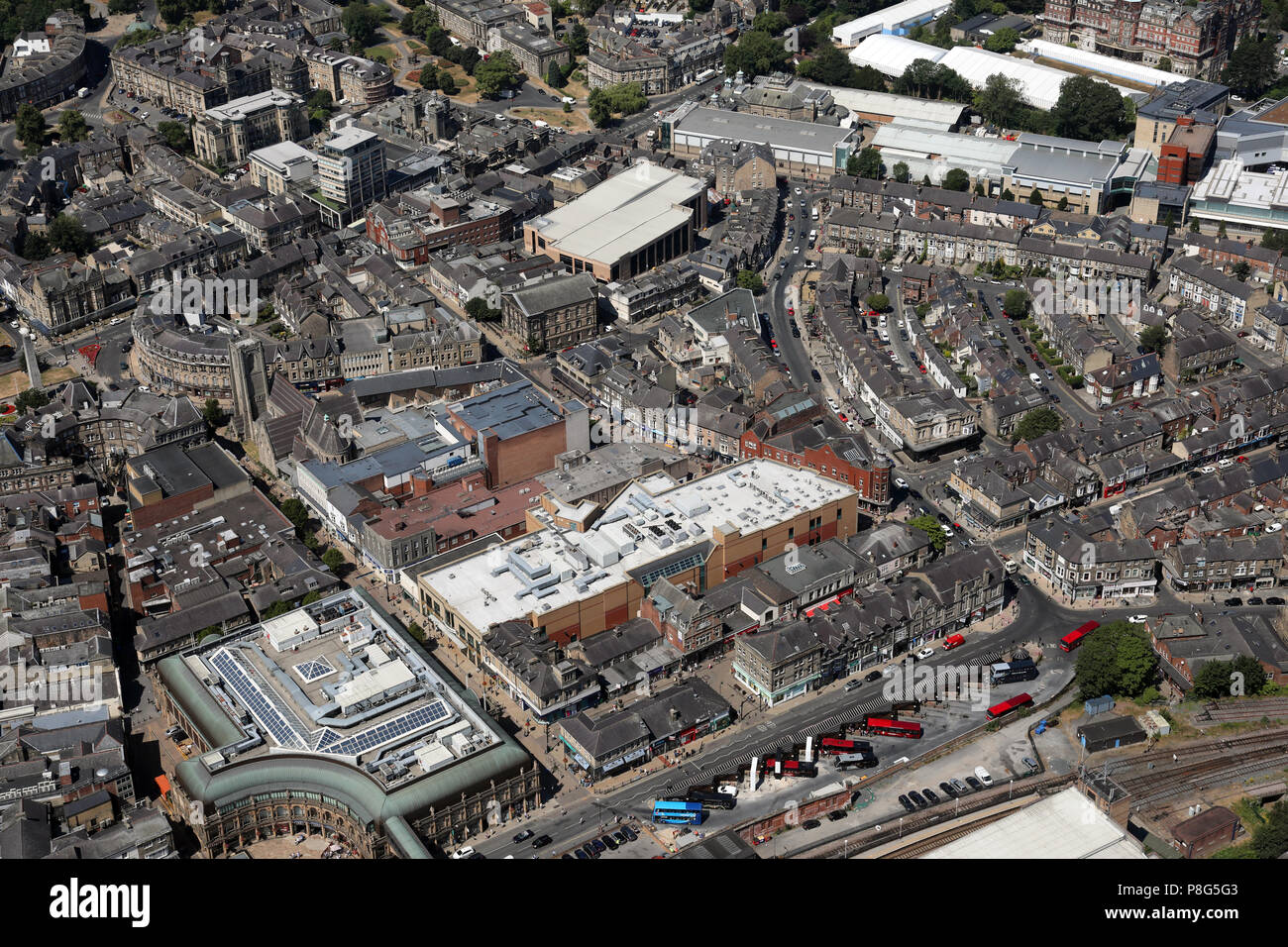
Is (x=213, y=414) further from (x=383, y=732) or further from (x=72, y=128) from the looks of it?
(x=72, y=128)

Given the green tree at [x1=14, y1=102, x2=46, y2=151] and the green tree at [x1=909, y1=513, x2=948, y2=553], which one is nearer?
the green tree at [x1=909, y1=513, x2=948, y2=553]

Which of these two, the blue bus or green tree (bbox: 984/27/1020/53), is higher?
green tree (bbox: 984/27/1020/53)

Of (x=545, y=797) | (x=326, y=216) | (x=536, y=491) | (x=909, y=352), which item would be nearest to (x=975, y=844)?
(x=545, y=797)

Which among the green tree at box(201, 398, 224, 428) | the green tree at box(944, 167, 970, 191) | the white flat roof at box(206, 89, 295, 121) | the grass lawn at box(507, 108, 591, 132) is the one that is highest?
the white flat roof at box(206, 89, 295, 121)

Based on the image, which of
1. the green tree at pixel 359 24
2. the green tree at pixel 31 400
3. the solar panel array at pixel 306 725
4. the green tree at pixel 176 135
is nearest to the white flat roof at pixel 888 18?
the green tree at pixel 359 24

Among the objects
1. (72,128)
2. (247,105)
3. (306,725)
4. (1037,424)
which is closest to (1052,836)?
(306,725)

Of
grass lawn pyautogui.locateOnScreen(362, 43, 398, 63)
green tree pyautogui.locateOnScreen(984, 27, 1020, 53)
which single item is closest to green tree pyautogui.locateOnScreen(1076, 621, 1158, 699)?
green tree pyautogui.locateOnScreen(984, 27, 1020, 53)

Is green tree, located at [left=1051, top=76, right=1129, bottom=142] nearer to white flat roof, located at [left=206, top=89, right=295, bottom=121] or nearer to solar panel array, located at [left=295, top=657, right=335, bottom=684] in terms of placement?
white flat roof, located at [left=206, top=89, right=295, bottom=121]
